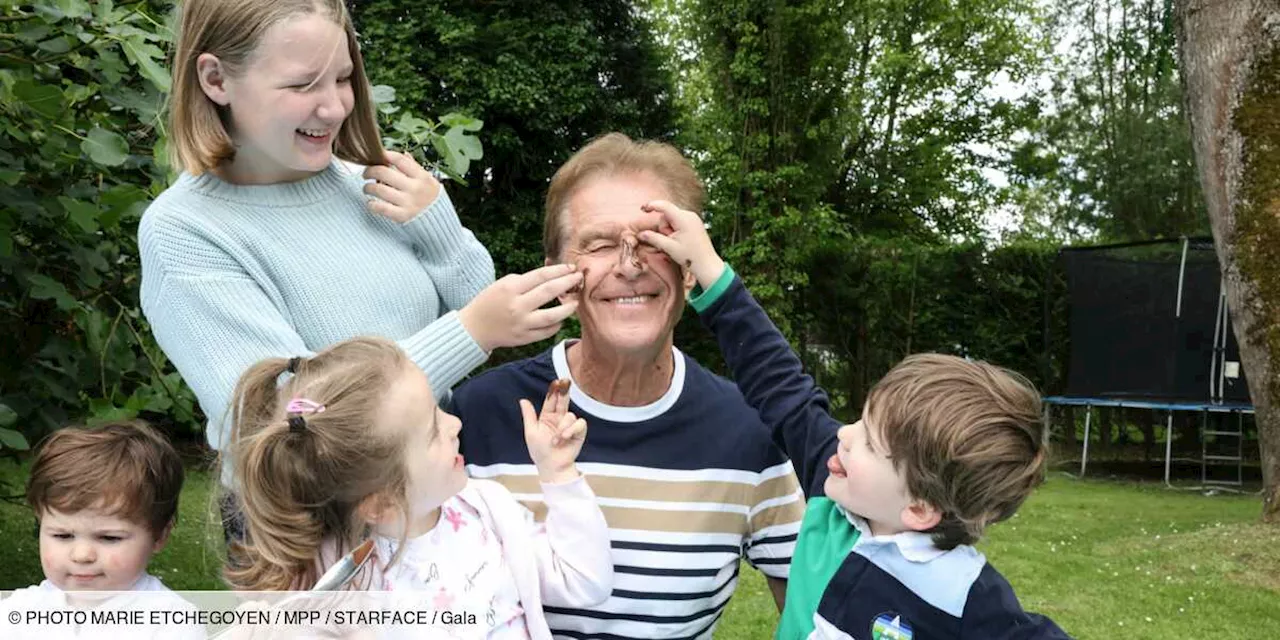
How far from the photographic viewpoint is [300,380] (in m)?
1.78

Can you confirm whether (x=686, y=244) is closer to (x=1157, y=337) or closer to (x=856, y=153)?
(x=1157, y=337)

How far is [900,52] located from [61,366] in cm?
2412

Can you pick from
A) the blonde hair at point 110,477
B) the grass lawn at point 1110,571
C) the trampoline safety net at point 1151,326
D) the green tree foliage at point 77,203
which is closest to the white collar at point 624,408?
the blonde hair at point 110,477

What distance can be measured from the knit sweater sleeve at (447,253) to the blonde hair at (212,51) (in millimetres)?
285

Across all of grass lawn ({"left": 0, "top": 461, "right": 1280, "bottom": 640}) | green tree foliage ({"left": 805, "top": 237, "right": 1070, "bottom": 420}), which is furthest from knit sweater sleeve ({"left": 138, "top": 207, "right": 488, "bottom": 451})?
green tree foliage ({"left": 805, "top": 237, "right": 1070, "bottom": 420})

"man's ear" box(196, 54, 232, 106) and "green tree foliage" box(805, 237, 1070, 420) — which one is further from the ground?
"man's ear" box(196, 54, 232, 106)

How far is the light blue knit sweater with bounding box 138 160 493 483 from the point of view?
6.23ft

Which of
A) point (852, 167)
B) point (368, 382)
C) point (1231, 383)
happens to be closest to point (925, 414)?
point (368, 382)

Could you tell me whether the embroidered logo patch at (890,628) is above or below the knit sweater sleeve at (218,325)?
below

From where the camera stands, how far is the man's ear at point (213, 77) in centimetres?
200

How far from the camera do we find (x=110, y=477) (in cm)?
221

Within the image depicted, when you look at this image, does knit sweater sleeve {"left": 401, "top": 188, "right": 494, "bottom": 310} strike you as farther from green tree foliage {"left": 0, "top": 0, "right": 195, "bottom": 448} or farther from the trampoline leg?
the trampoline leg

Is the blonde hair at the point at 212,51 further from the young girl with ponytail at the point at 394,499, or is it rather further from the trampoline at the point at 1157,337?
the trampoline at the point at 1157,337

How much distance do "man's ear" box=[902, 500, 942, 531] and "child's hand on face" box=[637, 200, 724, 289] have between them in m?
0.57
